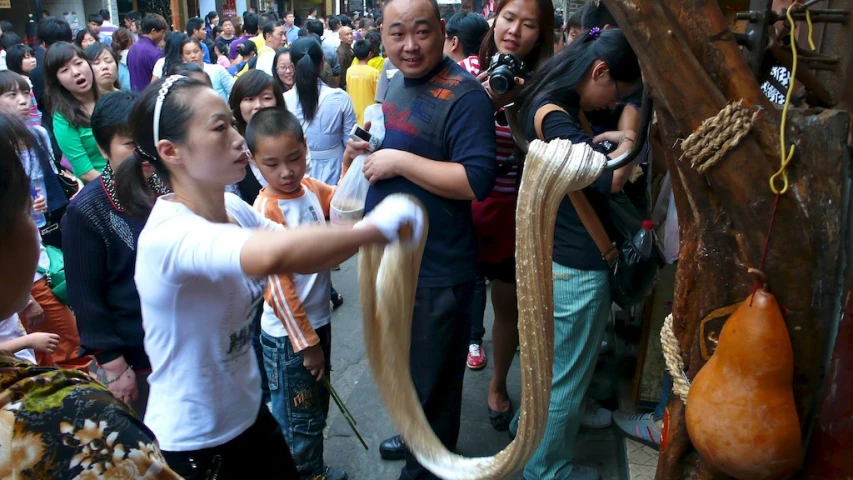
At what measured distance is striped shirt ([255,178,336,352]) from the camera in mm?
2176

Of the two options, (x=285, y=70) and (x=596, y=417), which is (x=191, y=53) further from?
(x=596, y=417)

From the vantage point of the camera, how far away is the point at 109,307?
203 centimetres

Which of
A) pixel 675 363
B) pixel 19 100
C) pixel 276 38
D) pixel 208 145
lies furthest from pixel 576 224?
pixel 276 38

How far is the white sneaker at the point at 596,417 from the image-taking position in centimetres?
289

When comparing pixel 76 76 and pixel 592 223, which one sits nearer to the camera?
pixel 592 223

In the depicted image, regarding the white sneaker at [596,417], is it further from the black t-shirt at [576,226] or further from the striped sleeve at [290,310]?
the striped sleeve at [290,310]

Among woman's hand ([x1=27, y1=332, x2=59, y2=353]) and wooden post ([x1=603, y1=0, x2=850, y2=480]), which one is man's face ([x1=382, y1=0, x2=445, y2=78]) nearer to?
wooden post ([x1=603, y1=0, x2=850, y2=480])

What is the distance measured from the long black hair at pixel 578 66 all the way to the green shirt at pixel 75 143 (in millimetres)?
2652

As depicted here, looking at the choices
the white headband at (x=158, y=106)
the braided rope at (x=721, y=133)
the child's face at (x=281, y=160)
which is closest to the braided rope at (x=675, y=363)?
the braided rope at (x=721, y=133)

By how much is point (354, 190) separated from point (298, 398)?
2.66 ft

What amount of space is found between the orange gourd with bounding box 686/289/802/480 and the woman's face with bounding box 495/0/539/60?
5.56 feet

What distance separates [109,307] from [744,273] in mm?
1861

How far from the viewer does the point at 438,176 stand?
202cm

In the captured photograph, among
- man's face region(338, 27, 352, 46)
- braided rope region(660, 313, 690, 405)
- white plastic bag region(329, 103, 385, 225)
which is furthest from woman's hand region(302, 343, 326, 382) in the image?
man's face region(338, 27, 352, 46)
